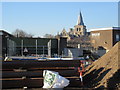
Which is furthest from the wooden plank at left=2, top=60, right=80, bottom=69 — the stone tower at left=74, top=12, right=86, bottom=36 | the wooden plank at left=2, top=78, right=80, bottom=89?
the stone tower at left=74, top=12, right=86, bottom=36

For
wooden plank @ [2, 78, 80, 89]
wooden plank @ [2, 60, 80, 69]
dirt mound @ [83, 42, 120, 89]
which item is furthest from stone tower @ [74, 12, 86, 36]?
wooden plank @ [2, 78, 80, 89]

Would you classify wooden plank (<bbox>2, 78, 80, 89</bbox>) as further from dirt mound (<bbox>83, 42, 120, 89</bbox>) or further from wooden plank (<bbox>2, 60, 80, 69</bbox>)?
dirt mound (<bbox>83, 42, 120, 89</bbox>)

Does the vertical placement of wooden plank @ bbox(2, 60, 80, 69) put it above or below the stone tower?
below

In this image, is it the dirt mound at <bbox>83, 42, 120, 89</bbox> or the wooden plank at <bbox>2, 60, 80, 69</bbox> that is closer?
the dirt mound at <bbox>83, 42, 120, 89</bbox>

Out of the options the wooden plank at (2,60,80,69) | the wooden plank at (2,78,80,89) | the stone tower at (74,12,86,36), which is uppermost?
the stone tower at (74,12,86,36)

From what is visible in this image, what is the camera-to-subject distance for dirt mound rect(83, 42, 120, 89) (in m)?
8.56

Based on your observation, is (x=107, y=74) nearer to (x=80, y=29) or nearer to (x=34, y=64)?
(x=34, y=64)

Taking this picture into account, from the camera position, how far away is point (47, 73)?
815cm

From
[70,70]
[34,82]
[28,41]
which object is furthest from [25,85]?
[28,41]

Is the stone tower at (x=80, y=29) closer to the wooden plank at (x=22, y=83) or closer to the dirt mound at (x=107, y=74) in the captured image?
the dirt mound at (x=107, y=74)

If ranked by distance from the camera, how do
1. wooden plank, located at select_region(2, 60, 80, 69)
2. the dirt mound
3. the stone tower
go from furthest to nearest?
the stone tower
wooden plank, located at select_region(2, 60, 80, 69)
the dirt mound

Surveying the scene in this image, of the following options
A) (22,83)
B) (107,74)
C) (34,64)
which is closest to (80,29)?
(34,64)

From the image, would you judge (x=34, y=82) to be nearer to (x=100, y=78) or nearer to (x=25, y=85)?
(x=25, y=85)

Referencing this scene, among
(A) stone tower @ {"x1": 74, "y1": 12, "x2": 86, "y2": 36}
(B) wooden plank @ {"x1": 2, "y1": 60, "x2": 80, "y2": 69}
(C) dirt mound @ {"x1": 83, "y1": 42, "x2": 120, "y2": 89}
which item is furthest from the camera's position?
(A) stone tower @ {"x1": 74, "y1": 12, "x2": 86, "y2": 36}
